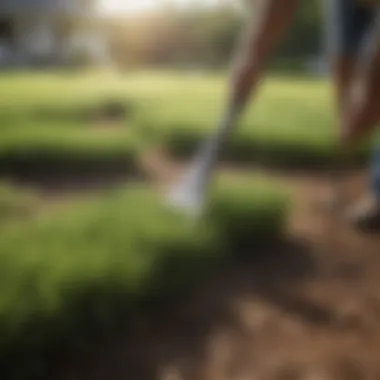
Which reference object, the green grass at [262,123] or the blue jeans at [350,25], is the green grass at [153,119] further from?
the blue jeans at [350,25]

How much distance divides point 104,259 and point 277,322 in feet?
0.49

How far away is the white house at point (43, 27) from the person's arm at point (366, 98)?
348mm

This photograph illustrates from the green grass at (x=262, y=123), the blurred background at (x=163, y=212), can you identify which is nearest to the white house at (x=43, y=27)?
the blurred background at (x=163, y=212)

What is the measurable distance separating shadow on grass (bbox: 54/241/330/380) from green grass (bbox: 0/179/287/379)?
1cm

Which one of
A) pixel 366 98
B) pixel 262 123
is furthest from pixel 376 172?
pixel 366 98

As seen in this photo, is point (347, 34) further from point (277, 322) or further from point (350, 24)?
point (277, 322)

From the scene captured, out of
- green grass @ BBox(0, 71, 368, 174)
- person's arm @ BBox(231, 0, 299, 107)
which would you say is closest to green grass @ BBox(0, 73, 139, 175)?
green grass @ BBox(0, 71, 368, 174)

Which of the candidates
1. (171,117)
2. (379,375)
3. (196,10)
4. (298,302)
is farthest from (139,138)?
(379,375)

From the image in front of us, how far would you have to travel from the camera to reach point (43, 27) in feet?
2.37

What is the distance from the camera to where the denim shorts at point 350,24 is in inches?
20.5

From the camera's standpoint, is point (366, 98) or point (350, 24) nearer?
point (366, 98)

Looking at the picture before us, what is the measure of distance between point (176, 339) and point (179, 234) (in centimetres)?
11

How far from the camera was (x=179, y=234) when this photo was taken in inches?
25.5

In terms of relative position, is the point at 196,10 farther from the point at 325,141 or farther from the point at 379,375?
the point at 379,375
